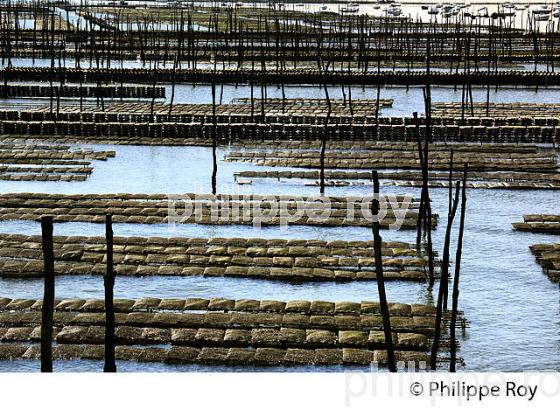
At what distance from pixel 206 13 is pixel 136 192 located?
188 ft

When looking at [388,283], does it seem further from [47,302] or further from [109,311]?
[47,302]

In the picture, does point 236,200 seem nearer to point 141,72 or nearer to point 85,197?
point 85,197

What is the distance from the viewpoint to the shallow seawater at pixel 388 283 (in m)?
14.4

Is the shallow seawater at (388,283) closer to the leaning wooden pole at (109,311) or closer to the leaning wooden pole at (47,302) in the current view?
the leaning wooden pole at (109,311)

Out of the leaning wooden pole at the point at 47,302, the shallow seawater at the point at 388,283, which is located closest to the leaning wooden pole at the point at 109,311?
the leaning wooden pole at the point at 47,302

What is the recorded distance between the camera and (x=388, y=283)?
655 inches

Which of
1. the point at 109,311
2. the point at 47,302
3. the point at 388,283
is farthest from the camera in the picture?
the point at 388,283

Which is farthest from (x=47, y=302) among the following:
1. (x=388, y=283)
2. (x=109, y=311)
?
(x=388, y=283)

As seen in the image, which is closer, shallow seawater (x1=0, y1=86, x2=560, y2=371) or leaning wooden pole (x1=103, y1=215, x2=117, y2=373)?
leaning wooden pole (x1=103, y1=215, x2=117, y2=373)

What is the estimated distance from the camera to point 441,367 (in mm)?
13352

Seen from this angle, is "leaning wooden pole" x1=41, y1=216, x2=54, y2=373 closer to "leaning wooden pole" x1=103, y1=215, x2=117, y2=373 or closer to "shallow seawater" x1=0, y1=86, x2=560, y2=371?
"leaning wooden pole" x1=103, y1=215, x2=117, y2=373

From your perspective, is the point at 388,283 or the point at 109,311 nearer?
the point at 109,311

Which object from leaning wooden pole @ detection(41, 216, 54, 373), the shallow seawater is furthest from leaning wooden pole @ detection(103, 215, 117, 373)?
the shallow seawater

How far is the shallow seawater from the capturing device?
1438cm
